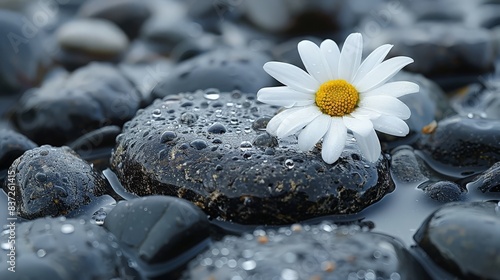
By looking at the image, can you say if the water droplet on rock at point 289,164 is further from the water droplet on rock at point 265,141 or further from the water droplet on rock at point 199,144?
the water droplet on rock at point 199,144

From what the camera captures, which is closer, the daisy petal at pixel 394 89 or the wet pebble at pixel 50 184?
the daisy petal at pixel 394 89

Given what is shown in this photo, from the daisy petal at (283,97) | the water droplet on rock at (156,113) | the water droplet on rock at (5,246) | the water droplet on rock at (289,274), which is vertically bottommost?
the water droplet on rock at (5,246)

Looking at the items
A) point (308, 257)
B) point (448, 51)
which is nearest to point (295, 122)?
point (308, 257)

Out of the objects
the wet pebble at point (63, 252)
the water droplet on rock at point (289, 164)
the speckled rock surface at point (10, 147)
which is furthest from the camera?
the speckled rock surface at point (10, 147)

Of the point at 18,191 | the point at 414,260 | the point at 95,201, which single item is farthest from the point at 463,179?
the point at 18,191

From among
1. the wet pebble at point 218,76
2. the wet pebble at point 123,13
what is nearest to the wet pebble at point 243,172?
→ the wet pebble at point 218,76

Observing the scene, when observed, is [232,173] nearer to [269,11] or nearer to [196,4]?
[269,11]

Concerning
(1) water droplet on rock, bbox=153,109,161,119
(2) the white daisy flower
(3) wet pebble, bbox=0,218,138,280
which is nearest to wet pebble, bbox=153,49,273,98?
(1) water droplet on rock, bbox=153,109,161,119

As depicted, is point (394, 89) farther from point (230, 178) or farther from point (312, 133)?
point (230, 178)
